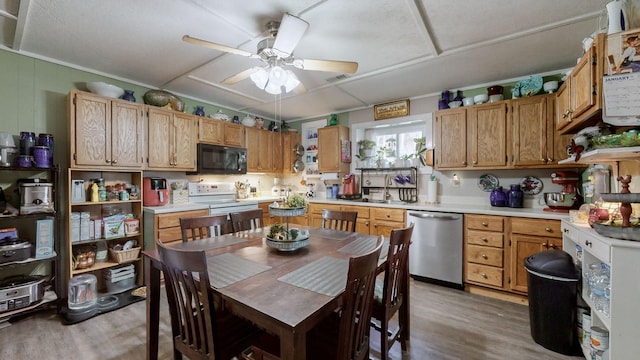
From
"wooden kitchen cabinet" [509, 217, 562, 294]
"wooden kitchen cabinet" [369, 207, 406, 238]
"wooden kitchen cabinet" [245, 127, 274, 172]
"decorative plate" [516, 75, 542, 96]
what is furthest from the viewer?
"wooden kitchen cabinet" [245, 127, 274, 172]

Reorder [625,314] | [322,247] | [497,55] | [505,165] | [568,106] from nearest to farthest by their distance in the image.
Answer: [625,314] → [322,247] → [568,106] → [497,55] → [505,165]

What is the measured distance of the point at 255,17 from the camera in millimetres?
1921

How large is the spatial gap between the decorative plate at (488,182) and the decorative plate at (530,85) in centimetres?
104

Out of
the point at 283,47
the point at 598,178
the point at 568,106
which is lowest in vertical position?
the point at 598,178

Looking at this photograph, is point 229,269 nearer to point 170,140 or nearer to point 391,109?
point 170,140

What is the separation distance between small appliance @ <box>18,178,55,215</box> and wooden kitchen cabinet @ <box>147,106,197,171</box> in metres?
0.91

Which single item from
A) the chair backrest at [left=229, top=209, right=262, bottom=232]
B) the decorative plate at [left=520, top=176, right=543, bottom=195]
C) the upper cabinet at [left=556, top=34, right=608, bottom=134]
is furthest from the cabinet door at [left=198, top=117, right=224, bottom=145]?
the decorative plate at [left=520, top=176, right=543, bottom=195]

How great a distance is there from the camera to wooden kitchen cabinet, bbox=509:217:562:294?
246 centimetres

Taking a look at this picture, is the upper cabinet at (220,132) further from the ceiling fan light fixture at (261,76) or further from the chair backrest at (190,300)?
the chair backrest at (190,300)

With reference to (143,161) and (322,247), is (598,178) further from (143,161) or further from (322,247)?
(143,161)

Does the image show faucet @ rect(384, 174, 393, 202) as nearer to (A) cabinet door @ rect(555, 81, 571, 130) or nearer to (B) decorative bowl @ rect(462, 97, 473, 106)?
(B) decorative bowl @ rect(462, 97, 473, 106)

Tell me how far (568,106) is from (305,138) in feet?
12.3

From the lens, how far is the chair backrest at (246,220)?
2.49 meters

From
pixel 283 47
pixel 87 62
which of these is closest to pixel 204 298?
pixel 283 47
